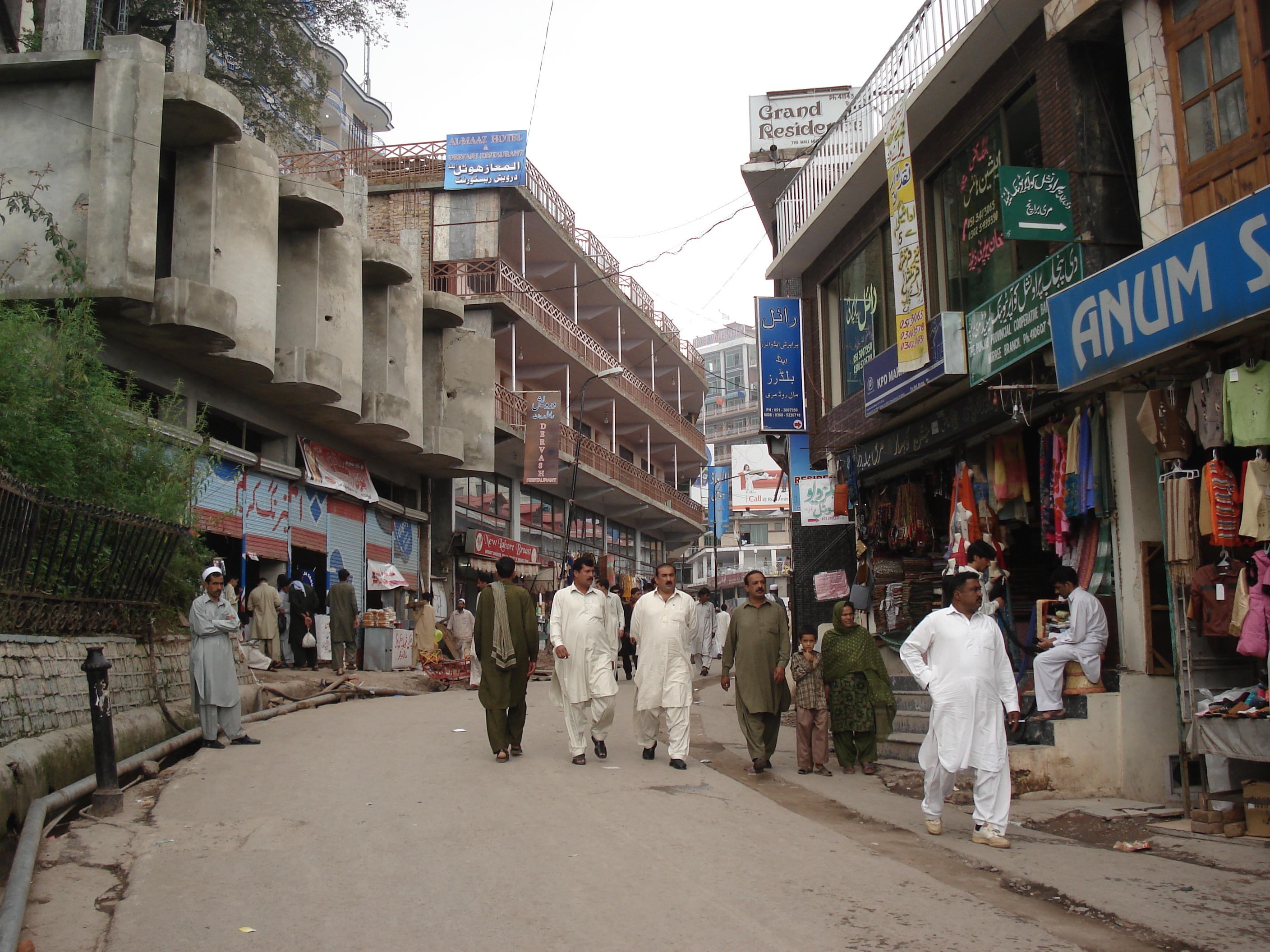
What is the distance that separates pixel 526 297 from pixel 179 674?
2222cm

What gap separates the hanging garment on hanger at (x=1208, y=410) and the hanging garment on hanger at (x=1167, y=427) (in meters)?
0.11

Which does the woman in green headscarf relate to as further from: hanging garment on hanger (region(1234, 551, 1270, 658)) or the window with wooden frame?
the window with wooden frame

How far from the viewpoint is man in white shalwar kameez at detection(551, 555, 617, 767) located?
9.55 meters

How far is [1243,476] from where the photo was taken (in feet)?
25.2

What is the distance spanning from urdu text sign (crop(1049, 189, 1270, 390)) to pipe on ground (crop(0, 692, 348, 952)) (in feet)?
23.8

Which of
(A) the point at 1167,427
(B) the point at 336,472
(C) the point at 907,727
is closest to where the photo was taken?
(A) the point at 1167,427

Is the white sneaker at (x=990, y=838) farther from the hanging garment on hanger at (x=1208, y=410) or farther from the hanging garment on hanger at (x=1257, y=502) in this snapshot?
the hanging garment on hanger at (x=1208, y=410)

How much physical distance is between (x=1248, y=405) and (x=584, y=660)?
5504mm

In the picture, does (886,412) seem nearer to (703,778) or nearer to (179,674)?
(703,778)

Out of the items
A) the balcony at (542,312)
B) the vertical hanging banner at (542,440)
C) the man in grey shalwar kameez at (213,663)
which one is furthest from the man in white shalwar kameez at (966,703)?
the balcony at (542,312)

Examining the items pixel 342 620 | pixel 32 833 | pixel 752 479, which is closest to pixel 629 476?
pixel 752 479

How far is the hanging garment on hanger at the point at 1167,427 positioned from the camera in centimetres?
809

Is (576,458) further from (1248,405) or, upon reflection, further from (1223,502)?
(1248,405)

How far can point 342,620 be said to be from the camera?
759 inches
